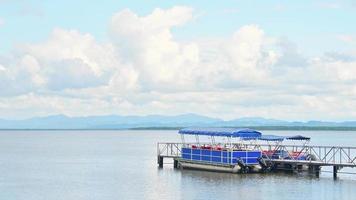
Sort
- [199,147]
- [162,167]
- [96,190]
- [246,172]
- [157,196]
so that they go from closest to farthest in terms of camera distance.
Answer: [157,196] < [96,190] < [246,172] < [199,147] < [162,167]

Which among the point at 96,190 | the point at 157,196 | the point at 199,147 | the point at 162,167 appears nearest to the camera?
the point at 157,196

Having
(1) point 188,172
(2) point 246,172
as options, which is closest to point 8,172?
(1) point 188,172

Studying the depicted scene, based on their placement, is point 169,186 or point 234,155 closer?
point 169,186

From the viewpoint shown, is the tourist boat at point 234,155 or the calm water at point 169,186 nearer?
the calm water at point 169,186

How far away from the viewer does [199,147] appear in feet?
249

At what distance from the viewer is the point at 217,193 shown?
5859cm

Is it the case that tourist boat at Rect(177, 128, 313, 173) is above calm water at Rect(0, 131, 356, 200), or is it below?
above

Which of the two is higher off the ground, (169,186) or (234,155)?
(234,155)

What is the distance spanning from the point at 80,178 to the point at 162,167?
13.4 m

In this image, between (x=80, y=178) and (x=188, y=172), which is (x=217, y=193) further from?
(x=80, y=178)

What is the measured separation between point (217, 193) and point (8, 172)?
37333 millimetres

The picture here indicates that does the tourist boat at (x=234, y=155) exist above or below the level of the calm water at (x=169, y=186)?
above

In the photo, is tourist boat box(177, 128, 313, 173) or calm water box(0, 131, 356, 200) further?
tourist boat box(177, 128, 313, 173)

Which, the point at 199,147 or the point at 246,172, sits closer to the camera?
the point at 246,172
